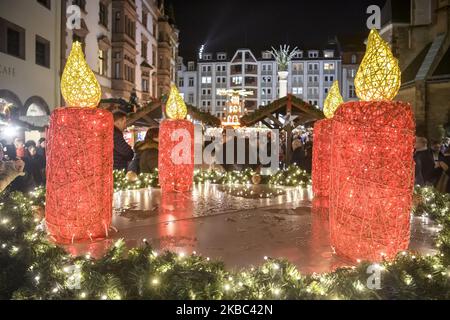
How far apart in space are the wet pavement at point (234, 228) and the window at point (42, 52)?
13.7 m

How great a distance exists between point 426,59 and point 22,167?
25955 millimetres

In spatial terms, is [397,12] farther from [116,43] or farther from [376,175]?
[376,175]

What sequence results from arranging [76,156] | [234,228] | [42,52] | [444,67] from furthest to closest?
[444,67], [42,52], [234,228], [76,156]

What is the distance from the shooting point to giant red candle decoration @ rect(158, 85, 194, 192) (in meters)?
8.84

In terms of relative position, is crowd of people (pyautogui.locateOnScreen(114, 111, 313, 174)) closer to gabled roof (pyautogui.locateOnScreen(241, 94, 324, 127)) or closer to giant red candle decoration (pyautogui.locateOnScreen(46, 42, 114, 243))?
gabled roof (pyautogui.locateOnScreen(241, 94, 324, 127))

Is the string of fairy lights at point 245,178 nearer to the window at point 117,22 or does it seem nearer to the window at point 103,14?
Answer: the window at point 103,14

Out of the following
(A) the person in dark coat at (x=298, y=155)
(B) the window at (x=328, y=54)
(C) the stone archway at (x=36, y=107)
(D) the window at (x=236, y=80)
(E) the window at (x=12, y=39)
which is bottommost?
(A) the person in dark coat at (x=298, y=155)

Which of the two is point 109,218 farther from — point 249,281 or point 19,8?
point 19,8

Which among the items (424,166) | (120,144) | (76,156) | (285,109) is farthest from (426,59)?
(76,156)

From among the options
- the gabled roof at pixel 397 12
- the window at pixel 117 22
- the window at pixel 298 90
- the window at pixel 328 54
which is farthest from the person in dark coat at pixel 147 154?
the window at pixel 298 90

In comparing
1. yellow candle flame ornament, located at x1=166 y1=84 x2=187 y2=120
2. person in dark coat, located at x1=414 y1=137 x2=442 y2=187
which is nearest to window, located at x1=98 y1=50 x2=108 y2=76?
yellow candle flame ornament, located at x1=166 y1=84 x2=187 y2=120

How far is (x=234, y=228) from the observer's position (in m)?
5.79

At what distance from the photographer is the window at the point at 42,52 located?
19594 mm
